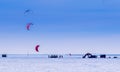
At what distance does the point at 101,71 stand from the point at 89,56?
Answer: 94.1 meters

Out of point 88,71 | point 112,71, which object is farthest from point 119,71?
point 88,71

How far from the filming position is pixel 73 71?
4062cm

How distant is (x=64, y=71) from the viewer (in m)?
40.7

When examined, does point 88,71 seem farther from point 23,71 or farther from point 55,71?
point 23,71

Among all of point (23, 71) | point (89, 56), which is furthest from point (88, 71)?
point (89, 56)

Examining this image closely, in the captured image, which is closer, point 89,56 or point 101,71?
point 101,71

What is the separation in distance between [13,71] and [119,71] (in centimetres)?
1076

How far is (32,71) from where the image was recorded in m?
40.4

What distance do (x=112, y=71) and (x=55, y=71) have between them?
Result: 5790mm

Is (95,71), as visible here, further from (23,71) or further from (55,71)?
(23,71)

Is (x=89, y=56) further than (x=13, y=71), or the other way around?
(x=89, y=56)

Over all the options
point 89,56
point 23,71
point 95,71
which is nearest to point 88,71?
point 95,71

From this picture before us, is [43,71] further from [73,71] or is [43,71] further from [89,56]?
[89,56]

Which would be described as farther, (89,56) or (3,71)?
(89,56)
